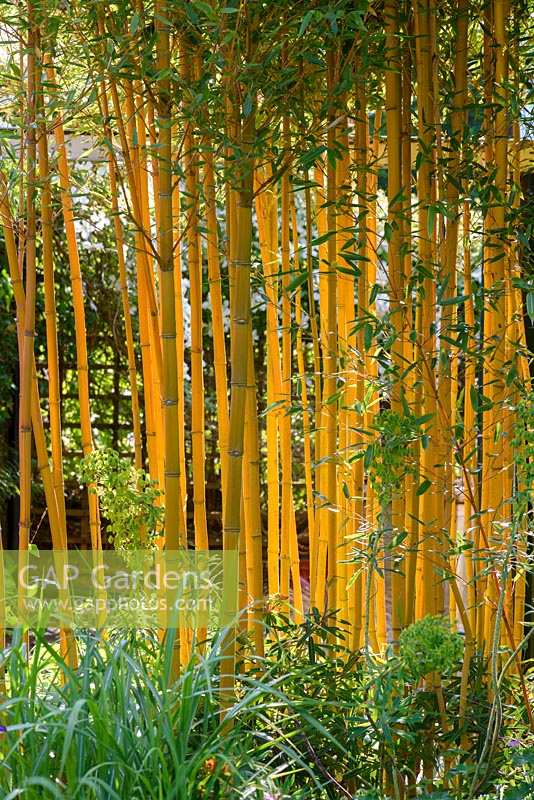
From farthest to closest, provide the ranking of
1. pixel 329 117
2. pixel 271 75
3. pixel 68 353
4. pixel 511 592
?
pixel 68 353 < pixel 511 592 < pixel 329 117 < pixel 271 75

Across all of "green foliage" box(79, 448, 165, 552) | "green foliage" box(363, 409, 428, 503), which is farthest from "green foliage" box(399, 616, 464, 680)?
"green foliage" box(79, 448, 165, 552)

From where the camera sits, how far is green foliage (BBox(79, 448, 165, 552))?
7.54 feet

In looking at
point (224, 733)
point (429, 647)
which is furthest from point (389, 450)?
point (224, 733)

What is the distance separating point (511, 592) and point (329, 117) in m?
1.23

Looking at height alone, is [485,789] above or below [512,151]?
below

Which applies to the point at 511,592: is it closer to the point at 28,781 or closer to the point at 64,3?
the point at 28,781

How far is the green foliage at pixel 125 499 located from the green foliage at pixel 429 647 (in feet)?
2.37

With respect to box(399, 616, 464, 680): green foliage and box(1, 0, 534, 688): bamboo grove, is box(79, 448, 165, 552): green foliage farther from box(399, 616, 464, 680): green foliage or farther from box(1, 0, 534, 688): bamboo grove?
box(399, 616, 464, 680): green foliage

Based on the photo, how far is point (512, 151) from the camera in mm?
2551

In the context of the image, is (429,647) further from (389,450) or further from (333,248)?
(333,248)

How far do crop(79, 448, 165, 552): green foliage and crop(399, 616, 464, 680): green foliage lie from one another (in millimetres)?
723

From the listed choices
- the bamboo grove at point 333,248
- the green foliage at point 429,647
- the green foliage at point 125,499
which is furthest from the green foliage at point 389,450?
the green foliage at point 125,499

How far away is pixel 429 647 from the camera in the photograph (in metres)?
1.79

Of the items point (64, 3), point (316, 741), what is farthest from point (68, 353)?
point (316, 741)
